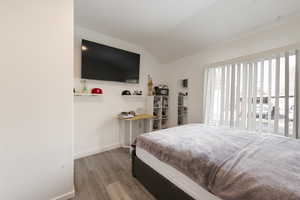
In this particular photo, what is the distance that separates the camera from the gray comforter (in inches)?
31.0

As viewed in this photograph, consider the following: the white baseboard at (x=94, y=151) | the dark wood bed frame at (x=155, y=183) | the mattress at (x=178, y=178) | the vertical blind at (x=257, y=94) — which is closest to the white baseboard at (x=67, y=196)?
the dark wood bed frame at (x=155, y=183)

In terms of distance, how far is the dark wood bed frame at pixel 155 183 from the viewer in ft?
4.02

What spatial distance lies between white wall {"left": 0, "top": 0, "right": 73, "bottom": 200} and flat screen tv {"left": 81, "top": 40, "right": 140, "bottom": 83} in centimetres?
111

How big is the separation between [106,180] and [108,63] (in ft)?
7.29

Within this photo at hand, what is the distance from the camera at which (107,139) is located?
292 centimetres

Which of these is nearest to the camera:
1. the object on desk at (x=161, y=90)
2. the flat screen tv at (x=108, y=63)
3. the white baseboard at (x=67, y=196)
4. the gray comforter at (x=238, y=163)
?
the gray comforter at (x=238, y=163)

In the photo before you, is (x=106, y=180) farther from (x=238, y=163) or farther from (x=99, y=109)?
(x=238, y=163)

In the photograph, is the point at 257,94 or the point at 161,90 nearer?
the point at 257,94

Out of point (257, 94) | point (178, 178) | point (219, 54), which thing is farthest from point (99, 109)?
point (257, 94)

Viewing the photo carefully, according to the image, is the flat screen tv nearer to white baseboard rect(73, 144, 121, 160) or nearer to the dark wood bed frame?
white baseboard rect(73, 144, 121, 160)

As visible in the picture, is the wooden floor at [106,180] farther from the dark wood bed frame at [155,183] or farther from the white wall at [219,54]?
the white wall at [219,54]

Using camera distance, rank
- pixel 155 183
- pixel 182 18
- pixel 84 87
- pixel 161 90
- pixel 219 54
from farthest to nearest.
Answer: pixel 161 90 < pixel 219 54 < pixel 84 87 < pixel 182 18 < pixel 155 183

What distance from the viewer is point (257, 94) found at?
214 centimetres

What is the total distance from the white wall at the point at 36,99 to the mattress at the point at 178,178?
3.14 feet
